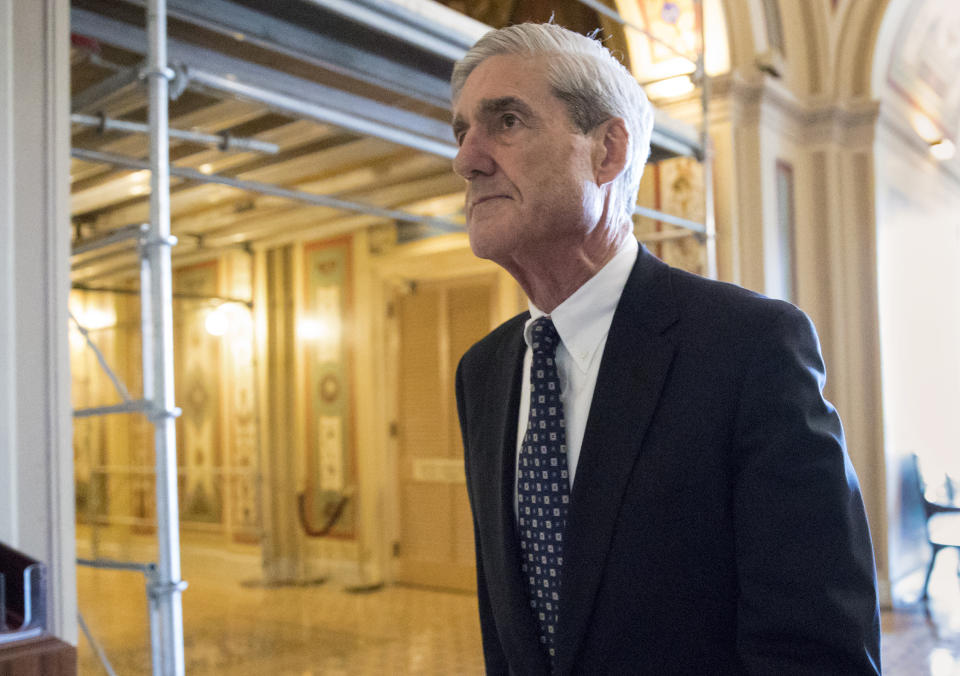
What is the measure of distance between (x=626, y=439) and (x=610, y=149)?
0.37 meters

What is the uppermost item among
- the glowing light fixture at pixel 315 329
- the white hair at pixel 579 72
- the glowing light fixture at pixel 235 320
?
the glowing light fixture at pixel 235 320

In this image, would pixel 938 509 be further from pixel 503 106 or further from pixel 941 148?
pixel 503 106

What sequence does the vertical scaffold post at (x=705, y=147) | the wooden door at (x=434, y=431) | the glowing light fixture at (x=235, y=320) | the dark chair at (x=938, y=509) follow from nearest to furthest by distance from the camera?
the vertical scaffold post at (x=705, y=147) < the dark chair at (x=938, y=509) < the wooden door at (x=434, y=431) < the glowing light fixture at (x=235, y=320)

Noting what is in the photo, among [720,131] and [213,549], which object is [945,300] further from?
[213,549]

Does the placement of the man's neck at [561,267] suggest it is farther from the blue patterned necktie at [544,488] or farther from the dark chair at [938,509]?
the dark chair at [938,509]

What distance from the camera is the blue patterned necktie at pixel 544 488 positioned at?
1.09 meters

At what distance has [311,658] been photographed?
5828 millimetres

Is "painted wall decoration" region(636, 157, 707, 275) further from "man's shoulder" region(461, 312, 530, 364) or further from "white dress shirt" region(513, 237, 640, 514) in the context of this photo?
"white dress shirt" region(513, 237, 640, 514)

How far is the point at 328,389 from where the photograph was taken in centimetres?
882

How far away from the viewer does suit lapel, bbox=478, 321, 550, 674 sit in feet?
3.62

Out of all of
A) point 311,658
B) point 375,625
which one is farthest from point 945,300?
point 311,658

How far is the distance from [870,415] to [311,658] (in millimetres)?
4318

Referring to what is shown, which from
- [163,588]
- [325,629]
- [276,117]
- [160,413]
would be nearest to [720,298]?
[160,413]

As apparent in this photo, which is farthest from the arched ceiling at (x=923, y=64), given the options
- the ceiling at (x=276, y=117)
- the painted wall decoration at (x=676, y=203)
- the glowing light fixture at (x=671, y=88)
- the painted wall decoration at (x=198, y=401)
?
the painted wall decoration at (x=198, y=401)
